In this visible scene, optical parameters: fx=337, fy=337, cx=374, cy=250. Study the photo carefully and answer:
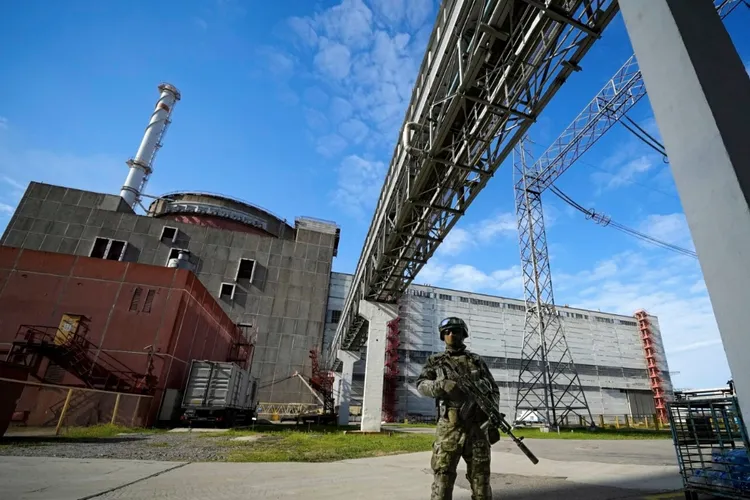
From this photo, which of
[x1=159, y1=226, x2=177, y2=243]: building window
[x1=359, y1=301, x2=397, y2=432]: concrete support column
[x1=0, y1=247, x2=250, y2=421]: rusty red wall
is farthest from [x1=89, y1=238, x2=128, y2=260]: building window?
[x1=359, y1=301, x2=397, y2=432]: concrete support column

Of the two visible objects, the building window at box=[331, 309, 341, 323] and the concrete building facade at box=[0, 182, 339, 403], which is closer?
the concrete building facade at box=[0, 182, 339, 403]

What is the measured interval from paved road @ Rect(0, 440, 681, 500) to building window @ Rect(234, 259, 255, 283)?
2611 cm

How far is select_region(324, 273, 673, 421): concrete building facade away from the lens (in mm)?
33688

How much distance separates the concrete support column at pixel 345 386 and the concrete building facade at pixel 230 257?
7651 mm

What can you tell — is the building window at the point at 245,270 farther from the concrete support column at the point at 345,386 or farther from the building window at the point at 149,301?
the building window at the point at 149,301

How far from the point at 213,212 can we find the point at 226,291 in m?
12.2

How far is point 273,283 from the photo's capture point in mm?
31297

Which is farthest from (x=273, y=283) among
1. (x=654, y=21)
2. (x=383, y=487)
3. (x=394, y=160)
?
(x=654, y=21)

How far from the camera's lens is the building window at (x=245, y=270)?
102 feet

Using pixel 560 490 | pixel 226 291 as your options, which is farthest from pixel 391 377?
pixel 560 490

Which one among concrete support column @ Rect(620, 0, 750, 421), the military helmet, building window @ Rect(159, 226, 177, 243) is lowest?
the military helmet

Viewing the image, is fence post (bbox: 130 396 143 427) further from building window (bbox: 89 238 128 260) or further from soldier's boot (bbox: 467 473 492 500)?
building window (bbox: 89 238 128 260)

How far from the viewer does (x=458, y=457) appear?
3033 mm

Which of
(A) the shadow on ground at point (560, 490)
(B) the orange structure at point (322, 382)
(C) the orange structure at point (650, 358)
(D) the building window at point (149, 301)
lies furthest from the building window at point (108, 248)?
(C) the orange structure at point (650, 358)
